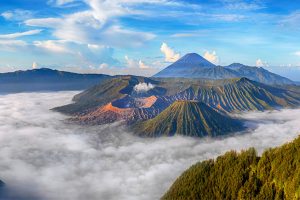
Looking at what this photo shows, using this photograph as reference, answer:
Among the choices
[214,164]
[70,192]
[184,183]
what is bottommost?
[70,192]

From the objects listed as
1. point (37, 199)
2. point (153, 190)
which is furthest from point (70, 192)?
point (153, 190)

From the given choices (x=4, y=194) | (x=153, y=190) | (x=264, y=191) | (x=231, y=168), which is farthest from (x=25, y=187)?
(x=264, y=191)

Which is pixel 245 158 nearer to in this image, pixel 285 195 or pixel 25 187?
pixel 285 195

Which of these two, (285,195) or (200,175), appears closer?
(285,195)

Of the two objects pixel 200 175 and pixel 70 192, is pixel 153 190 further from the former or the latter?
pixel 200 175

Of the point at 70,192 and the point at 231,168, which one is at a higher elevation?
the point at 231,168

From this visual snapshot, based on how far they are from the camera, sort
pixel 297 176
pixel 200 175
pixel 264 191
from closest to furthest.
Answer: pixel 297 176, pixel 264 191, pixel 200 175

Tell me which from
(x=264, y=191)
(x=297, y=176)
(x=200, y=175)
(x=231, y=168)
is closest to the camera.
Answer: (x=297, y=176)
